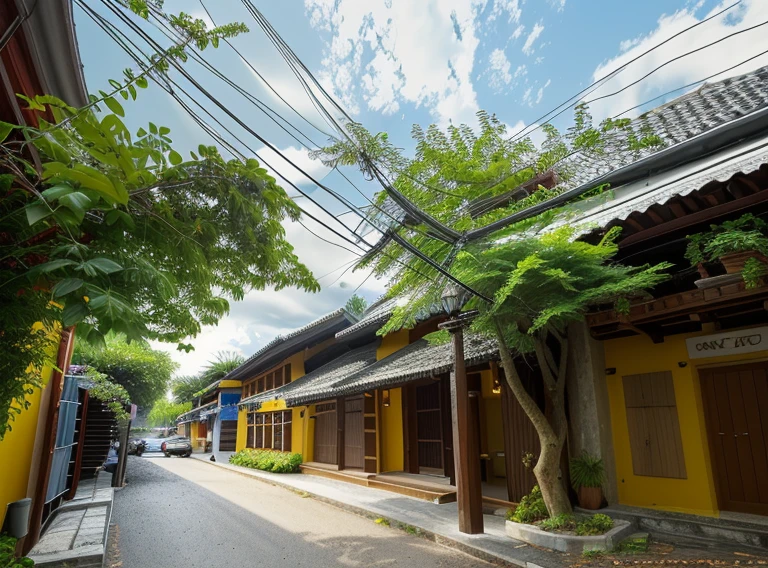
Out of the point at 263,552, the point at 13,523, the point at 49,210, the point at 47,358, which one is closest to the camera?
the point at 49,210

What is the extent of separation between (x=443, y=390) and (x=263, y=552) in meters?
5.90

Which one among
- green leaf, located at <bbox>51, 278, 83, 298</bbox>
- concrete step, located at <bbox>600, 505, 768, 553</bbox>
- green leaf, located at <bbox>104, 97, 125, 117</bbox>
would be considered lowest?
concrete step, located at <bbox>600, 505, 768, 553</bbox>

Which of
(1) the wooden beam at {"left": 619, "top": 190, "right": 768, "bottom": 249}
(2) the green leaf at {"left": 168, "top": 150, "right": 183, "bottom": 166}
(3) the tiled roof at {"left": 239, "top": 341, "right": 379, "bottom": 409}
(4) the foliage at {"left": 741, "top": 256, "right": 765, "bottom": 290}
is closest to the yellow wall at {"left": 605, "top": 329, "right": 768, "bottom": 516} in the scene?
(1) the wooden beam at {"left": 619, "top": 190, "right": 768, "bottom": 249}

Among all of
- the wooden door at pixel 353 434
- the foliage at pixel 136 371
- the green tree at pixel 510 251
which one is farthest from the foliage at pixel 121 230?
the foliage at pixel 136 371

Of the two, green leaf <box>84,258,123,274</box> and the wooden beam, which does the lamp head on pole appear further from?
green leaf <box>84,258,123,274</box>

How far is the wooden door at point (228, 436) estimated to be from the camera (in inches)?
1142

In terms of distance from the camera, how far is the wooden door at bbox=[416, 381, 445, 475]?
1141 centimetres

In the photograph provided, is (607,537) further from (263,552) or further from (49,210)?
(49,210)

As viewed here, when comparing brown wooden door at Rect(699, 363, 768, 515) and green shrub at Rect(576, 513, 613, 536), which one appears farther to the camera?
brown wooden door at Rect(699, 363, 768, 515)

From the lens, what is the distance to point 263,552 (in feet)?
20.8

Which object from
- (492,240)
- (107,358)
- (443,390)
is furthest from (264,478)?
(107,358)

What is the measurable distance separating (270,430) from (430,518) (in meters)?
13.9

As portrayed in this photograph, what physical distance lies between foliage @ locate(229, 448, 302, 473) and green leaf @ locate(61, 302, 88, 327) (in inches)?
597

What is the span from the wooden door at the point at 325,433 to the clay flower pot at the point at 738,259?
12.1m
